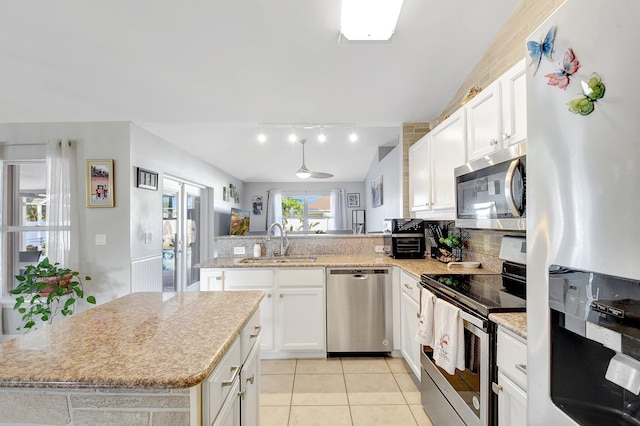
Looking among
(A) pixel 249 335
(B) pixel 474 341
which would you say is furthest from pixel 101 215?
(B) pixel 474 341

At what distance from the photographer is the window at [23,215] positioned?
3.06 meters

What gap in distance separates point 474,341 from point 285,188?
257 inches

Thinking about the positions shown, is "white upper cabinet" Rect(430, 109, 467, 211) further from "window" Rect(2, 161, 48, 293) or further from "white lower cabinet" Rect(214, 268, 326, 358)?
"window" Rect(2, 161, 48, 293)

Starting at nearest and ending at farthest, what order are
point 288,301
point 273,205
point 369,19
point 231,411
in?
point 231,411, point 369,19, point 288,301, point 273,205

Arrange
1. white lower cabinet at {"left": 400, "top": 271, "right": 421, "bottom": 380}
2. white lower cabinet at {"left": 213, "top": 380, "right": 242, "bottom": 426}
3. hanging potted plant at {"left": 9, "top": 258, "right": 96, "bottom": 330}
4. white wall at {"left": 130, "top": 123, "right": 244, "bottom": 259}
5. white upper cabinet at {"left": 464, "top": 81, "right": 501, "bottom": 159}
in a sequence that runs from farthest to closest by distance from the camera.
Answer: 1. white wall at {"left": 130, "top": 123, "right": 244, "bottom": 259}
2. hanging potted plant at {"left": 9, "top": 258, "right": 96, "bottom": 330}
3. white lower cabinet at {"left": 400, "top": 271, "right": 421, "bottom": 380}
4. white upper cabinet at {"left": 464, "top": 81, "right": 501, "bottom": 159}
5. white lower cabinet at {"left": 213, "top": 380, "right": 242, "bottom": 426}

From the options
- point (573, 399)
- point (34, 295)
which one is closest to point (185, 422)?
point (573, 399)

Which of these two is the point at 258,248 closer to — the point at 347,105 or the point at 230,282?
the point at 230,282

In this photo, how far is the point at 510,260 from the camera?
70.4 inches

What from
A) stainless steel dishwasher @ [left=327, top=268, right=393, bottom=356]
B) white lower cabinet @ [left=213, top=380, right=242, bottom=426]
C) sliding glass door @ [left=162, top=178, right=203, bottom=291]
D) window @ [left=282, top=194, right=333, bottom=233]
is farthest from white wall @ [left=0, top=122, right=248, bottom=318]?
window @ [left=282, top=194, right=333, bottom=233]

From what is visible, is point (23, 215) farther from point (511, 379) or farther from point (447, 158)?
point (511, 379)

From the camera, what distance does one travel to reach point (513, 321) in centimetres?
115

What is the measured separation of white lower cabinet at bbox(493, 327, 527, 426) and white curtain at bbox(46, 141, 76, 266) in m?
3.62

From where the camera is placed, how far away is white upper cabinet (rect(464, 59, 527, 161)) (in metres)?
1.50

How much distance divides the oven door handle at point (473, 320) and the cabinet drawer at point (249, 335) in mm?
1026
